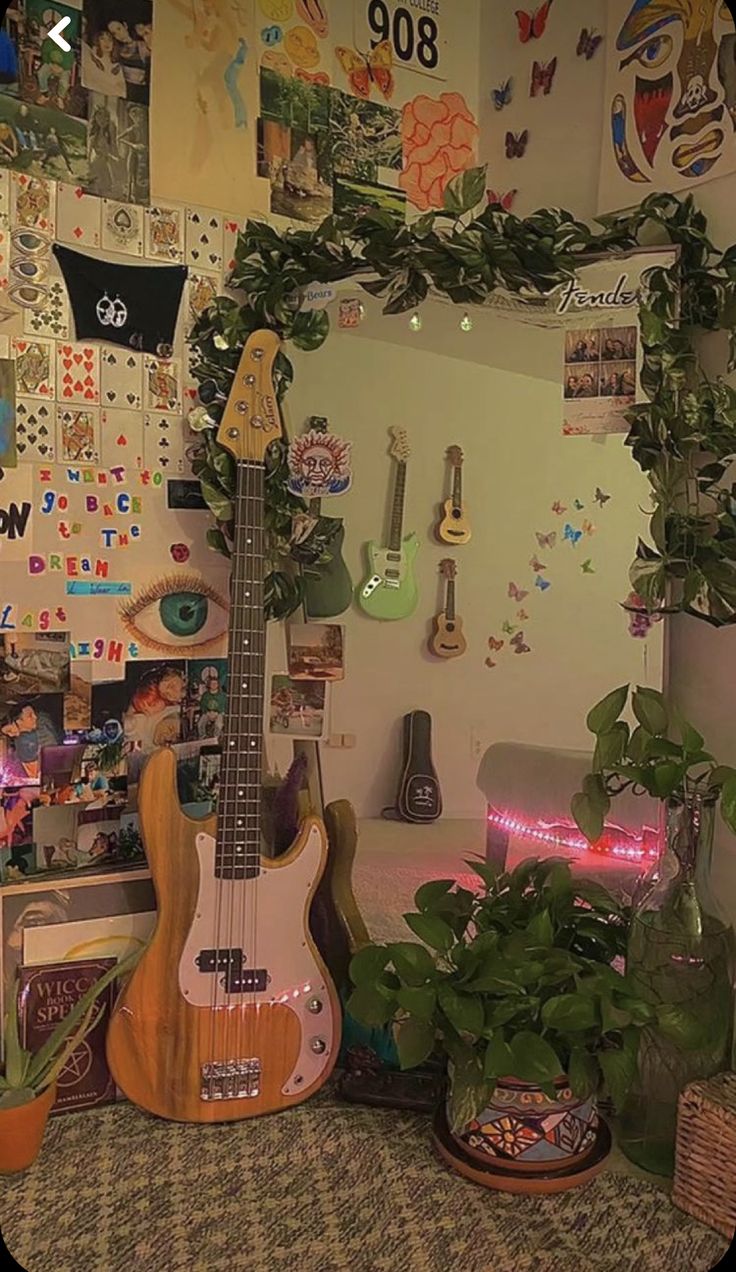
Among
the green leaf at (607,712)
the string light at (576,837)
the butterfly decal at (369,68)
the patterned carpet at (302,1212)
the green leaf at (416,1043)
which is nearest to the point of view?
the patterned carpet at (302,1212)

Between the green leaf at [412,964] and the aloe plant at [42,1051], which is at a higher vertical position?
the green leaf at [412,964]

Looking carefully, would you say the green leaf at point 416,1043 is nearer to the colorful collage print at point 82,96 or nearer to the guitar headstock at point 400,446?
the guitar headstock at point 400,446

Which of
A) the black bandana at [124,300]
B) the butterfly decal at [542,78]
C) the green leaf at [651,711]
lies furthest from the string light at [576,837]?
the butterfly decal at [542,78]

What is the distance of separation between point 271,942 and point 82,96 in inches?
45.8

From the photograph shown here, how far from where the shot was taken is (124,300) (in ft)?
4.94

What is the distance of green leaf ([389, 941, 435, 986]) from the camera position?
1335mm

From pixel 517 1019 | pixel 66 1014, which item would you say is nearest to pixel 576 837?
pixel 517 1019

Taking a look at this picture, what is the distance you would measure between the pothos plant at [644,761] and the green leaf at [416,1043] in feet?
1.03

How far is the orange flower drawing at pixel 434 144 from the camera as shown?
5.54ft

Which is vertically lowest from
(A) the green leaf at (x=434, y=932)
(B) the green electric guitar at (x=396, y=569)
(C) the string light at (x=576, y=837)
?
(A) the green leaf at (x=434, y=932)

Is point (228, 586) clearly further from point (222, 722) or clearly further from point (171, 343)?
point (171, 343)

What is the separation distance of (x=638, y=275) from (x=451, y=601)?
0.51m

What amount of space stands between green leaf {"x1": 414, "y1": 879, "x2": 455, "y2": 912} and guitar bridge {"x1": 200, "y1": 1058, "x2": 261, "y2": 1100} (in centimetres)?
31

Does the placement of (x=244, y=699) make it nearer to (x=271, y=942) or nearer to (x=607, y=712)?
(x=271, y=942)
